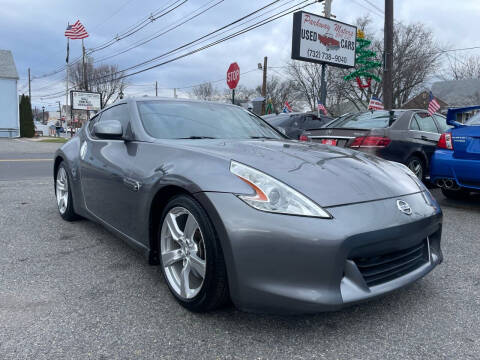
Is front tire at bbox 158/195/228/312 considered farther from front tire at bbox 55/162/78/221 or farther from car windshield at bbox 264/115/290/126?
car windshield at bbox 264/115/290/126

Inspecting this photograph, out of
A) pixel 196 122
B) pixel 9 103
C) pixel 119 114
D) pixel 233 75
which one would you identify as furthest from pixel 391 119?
pixel 9 103

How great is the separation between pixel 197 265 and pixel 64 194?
9.28 feet

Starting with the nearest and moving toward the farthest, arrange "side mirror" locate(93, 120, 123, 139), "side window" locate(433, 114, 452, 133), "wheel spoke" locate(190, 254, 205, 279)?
"wheel spoke" locate(190, 254, 205, 279)
"side mirror" locate(93, 120, 123, 139)
"side window" locate(433, 114, 452, 133)

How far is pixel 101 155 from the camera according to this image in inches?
132

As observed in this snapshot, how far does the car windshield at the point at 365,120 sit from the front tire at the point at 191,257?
14.5 ft

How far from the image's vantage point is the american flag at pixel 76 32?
2631cm

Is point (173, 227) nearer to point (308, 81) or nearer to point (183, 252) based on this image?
point (183, 252)

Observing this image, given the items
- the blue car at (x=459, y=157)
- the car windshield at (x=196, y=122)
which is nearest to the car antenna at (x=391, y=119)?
the blue car at (x=459, y=157)

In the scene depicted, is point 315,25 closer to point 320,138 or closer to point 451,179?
point 320,138

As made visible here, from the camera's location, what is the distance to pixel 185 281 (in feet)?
7.48

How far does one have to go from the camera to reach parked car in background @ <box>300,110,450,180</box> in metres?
5.72

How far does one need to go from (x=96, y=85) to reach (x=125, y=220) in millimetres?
54483

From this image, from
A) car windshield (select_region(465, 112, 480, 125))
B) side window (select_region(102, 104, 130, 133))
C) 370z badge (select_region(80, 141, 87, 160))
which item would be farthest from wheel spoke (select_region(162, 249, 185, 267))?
car windshield (select_region(465, 112, 480, 125))

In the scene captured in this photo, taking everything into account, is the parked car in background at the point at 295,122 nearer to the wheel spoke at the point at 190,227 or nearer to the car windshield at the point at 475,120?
the car windshield at the point at 475,120
